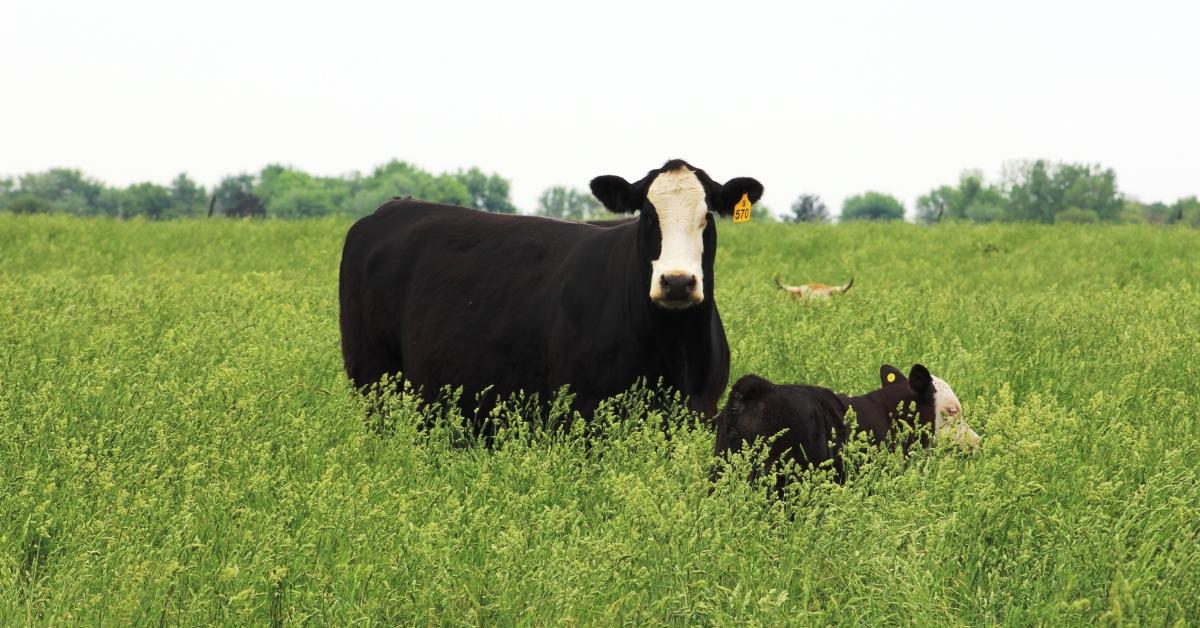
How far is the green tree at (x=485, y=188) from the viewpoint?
18525cm

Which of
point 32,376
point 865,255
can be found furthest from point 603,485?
point 865,255

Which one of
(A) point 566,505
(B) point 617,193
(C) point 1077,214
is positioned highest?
(B) point 617,193

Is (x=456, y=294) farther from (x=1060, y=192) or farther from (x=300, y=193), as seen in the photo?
(x=300, y=193)

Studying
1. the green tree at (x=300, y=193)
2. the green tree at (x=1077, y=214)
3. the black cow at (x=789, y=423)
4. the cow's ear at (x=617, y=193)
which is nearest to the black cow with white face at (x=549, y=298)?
the cow's ear at (x=617, y=193)

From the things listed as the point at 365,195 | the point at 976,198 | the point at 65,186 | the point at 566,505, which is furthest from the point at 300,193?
the point at 566,505

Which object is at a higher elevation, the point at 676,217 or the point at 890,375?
the point at 676,217

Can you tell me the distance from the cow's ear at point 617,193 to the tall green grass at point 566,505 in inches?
47.8

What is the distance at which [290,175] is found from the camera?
625 ft

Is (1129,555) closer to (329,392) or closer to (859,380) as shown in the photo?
(859,380)

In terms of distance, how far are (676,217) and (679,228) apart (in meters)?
0.07

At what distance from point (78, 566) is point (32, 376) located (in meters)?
3.51

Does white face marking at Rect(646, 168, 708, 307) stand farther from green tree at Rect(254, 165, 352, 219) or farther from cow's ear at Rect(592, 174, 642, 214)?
green tree at Rect(254, 165, 352, 219)

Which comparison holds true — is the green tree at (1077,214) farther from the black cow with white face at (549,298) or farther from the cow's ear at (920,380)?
the cow's ear at (920,380)

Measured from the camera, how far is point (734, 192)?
23.3 feet
